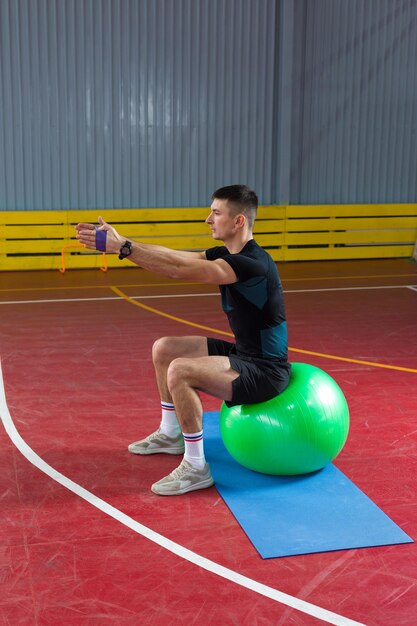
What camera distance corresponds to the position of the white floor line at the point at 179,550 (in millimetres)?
3490

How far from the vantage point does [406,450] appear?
5.45 meters

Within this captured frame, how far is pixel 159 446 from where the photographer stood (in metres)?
5.41

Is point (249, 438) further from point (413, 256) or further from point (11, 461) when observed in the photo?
point (413, 256)

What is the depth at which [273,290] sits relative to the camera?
15.9 feet

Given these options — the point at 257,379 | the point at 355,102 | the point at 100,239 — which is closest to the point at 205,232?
the point at 355,102

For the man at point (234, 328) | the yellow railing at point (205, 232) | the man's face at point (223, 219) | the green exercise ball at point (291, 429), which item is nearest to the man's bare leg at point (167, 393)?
the man at point (234, 328)

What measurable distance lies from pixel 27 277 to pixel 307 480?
8.76 m

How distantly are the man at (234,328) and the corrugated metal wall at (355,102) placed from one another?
1029 centimetres

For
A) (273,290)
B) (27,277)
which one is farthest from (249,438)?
(27,277)

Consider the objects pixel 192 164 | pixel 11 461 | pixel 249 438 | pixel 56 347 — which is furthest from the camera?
pixel 192 164

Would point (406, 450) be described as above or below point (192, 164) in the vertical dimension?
below

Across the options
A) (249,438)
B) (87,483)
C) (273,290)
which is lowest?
(87,483)

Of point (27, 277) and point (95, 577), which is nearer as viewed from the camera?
point (95, 577)

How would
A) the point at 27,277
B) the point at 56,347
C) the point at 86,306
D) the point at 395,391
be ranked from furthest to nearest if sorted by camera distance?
the point at 27,277, the point at 86,306, the point at 56,347, the point at 395,391
